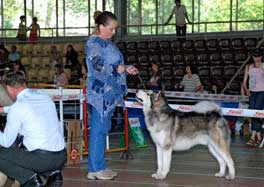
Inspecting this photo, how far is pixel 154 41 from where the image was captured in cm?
1998

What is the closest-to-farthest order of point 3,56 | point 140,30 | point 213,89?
point 213,89, point 3,56, point 140,30

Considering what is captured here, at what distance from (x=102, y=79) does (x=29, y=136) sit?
1.67 metres

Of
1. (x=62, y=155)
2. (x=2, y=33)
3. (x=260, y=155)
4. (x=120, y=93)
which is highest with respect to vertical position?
(x=2, y=33)

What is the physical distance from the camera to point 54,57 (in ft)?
63.3

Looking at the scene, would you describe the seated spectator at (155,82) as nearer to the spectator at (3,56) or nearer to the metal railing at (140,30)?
the spectator at (3,56)

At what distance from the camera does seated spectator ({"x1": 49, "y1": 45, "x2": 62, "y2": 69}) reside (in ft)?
61.9

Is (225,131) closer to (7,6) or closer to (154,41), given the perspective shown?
(154,41)

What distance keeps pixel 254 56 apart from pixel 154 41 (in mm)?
10182

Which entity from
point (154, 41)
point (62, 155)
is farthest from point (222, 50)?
point (62, 155)

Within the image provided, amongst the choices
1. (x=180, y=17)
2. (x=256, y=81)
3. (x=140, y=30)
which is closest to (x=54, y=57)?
(x=180, y=17)

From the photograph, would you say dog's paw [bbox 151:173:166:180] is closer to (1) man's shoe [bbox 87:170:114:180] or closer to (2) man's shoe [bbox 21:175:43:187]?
(1) man's shoe [bbox 87:170:114:180]

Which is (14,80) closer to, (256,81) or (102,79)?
(102,79)

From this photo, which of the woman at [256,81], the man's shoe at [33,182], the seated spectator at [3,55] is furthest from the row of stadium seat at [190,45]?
the man's shoe at [33,182]

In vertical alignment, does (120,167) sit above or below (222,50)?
below
